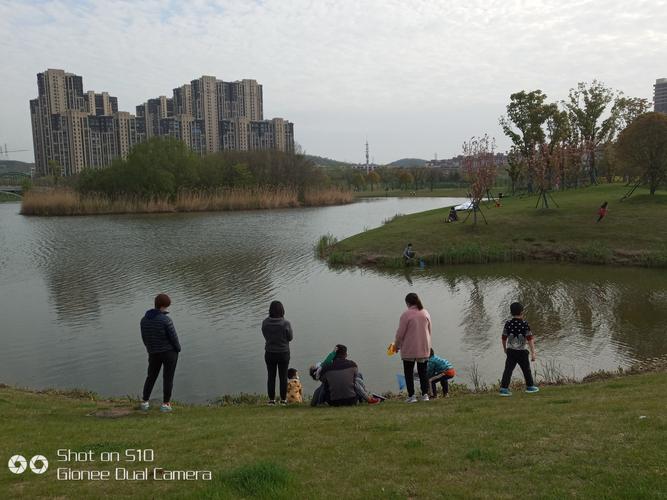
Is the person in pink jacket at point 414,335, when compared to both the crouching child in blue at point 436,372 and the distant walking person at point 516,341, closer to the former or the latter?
the crouching child in blue at point 436,372

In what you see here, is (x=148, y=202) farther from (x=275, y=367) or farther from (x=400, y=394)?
(x=275, y=367)

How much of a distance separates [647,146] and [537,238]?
10.7 metres

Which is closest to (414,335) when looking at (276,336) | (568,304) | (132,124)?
(276,336)

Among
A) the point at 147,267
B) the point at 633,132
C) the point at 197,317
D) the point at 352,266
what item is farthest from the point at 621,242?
the point at 147,267

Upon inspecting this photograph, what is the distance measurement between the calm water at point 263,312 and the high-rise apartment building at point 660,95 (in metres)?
126

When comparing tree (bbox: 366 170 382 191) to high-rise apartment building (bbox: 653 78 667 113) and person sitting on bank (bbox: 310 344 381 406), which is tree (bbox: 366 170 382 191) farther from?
person sitting on bank (bbox: 310 344 381 406)

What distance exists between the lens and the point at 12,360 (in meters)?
14.4

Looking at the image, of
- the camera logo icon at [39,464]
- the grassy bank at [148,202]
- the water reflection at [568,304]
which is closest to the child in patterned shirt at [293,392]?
the camera logo icon at [39,464]

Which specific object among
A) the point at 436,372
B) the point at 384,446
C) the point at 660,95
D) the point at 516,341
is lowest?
the point at 436,372

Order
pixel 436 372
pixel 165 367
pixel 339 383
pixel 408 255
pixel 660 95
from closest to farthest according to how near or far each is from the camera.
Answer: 1. pixel 165 367
2. pixel 339 383
3. pixel 436 372
4. pixel 408 255
5. pixel 660 95

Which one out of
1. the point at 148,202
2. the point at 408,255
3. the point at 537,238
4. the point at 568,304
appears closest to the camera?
the point at 568,304

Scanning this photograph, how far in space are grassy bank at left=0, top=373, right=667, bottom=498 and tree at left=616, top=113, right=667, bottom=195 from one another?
29.9 metres

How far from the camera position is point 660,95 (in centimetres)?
13675

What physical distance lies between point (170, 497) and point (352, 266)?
2390cm
